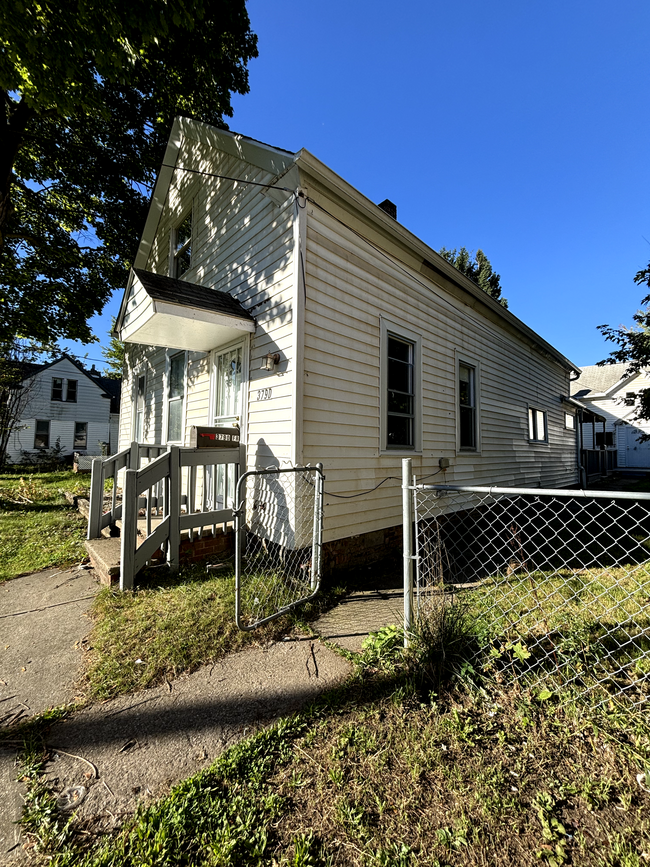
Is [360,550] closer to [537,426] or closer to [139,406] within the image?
[139,406]

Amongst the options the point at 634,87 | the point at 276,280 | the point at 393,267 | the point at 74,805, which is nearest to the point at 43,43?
the point at 276,280

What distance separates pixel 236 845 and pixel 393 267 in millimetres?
6319

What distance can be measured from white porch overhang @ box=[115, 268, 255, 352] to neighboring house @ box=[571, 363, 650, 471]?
23108 millimetres

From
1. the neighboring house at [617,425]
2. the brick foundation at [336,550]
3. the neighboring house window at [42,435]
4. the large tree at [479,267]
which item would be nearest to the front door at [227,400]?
the brick foundation at [336,550]

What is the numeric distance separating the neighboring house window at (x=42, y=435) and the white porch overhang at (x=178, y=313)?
21.4 meters

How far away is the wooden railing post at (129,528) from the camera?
358 centimetres

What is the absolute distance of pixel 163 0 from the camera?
5469 millimetres

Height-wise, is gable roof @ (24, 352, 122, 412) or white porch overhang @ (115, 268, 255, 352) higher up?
gable roof @ (24, 352, 122, 412)

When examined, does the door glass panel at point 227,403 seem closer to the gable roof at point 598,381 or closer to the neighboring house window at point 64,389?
the neighboring house window at point 64,389

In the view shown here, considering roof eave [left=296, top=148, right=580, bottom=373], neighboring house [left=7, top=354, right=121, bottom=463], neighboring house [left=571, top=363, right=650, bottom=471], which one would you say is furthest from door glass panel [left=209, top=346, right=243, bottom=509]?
neighboring house [left=571, top=363, right=650, bottom=471]

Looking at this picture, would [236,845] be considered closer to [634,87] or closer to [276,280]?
[276,280]

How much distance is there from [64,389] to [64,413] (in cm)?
159

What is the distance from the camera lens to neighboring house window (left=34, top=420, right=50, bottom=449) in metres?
21.2

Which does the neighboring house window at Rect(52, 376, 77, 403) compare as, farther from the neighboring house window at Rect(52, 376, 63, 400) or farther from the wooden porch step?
the wooden porch step
